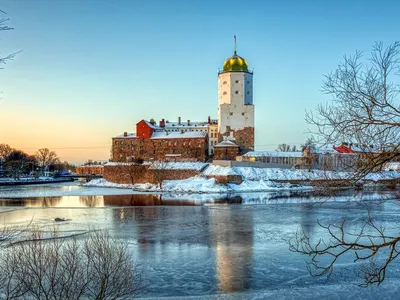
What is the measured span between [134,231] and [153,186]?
96.7ft

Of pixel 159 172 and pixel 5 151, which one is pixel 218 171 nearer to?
pixel 159 172

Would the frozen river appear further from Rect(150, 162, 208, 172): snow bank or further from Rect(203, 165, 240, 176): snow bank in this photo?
Rect(150, 162, 208, 172): snow bank

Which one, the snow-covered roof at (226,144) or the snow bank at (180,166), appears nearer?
the snow bank at (180,166)

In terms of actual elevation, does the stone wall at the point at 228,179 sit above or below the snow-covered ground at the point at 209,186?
above

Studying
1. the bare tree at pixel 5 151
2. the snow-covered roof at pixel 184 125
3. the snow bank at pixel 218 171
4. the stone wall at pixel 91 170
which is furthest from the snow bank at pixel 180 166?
the bare tree at pixel 5 151

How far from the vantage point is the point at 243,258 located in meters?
13.6

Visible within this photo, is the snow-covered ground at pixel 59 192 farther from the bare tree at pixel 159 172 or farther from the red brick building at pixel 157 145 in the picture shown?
the red brick building at pixel 157 145

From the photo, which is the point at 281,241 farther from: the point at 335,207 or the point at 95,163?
the point at 95,163

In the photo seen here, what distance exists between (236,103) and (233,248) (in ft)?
147

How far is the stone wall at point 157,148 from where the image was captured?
58.0 meters

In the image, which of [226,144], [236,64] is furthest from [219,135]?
[236,64]

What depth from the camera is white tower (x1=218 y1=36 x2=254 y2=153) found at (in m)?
57.6

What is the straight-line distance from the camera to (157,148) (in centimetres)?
5966

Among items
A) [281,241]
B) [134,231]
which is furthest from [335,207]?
[134,231]
